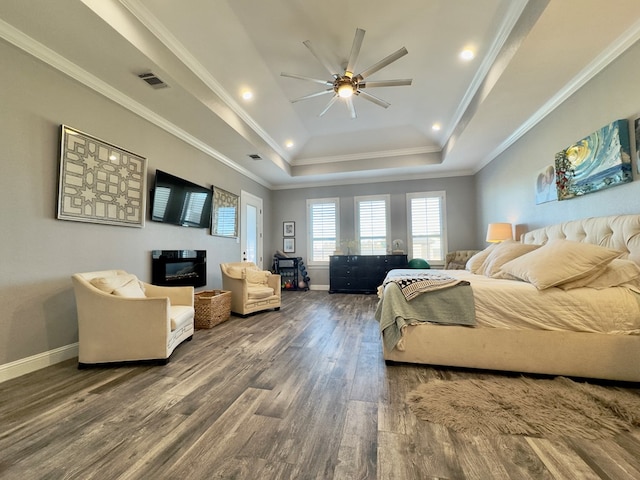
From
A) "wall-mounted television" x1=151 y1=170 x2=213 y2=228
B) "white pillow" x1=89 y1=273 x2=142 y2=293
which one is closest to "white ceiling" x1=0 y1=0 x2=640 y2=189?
"wall-mounted television" x1=151 y1=170 x2=213 y2=228

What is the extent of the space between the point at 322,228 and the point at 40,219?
5.20 m

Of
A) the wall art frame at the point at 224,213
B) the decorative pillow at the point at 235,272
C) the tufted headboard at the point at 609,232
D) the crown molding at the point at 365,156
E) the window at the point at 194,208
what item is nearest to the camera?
the tufted headboard at the point at 609,232

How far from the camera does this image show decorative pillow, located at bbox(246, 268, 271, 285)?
14.8ft

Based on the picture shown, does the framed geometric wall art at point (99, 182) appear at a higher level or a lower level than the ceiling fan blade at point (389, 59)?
lower

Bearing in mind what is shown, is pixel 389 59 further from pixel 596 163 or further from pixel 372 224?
pixel 372 224

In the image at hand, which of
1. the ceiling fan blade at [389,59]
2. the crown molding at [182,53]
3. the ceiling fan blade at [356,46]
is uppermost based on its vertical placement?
the crown molding at [182,53]

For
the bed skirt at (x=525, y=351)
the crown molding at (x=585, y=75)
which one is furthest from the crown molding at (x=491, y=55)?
the bed skirt at (x=525, y=351)

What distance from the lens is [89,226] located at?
271 centimetres

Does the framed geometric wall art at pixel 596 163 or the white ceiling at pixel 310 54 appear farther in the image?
the framed geometric wall art at pixel 596 163

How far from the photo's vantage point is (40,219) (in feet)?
7.62

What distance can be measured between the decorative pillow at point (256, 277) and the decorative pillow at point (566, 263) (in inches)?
143

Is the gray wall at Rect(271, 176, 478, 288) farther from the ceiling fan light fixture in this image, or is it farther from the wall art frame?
the ceiling fan light fixture

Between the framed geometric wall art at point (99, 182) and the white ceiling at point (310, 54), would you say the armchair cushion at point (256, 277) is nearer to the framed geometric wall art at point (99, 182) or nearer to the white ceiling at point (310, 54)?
the framed geometric wall art at point (99, 182)

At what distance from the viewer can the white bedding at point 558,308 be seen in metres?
1.89
